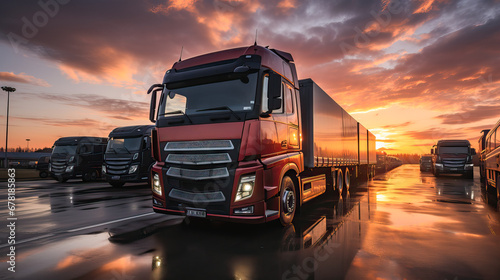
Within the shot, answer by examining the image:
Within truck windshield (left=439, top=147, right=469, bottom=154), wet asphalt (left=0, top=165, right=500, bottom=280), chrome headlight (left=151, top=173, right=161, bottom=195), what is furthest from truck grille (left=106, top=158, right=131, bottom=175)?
truck windshield (left=439, top=147, right=469, bottom=154)

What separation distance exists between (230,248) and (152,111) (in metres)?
3.42

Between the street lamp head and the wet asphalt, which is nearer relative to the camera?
the wet asphalt

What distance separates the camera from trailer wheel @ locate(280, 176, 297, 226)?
560cm

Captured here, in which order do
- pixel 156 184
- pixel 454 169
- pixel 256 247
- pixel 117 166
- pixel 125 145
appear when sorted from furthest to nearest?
pixel 454 169 → pixel 125 145 → pixel 117 166 → pixel 156 184 → pixel 256 247

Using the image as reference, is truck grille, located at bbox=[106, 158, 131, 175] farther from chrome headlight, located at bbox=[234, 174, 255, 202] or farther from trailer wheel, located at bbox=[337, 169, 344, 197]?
chrome headlight, located at bbox=[234, 174, 255, 202]

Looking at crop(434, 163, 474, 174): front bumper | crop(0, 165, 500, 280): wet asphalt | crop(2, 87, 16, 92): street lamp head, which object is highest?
crop(2, 87, 16, 92): street lamp head

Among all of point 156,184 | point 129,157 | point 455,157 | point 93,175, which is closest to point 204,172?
point 156,184

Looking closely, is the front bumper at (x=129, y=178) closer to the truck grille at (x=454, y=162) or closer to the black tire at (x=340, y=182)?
the black tire at (x=340, y=182)

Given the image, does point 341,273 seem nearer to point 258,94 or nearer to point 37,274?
point 258,94

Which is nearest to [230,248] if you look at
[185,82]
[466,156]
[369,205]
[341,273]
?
[341,273]

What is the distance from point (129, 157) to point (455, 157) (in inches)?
876

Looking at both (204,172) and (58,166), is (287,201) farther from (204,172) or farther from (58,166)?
(58,166)

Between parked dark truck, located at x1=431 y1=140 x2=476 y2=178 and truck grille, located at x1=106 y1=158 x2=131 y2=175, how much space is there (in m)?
21.7

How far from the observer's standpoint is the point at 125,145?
48.5 ft
